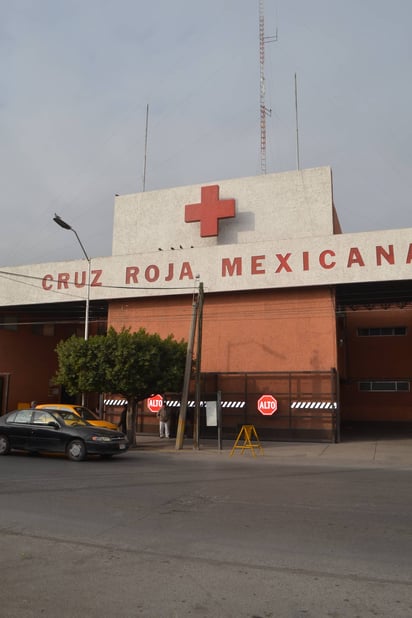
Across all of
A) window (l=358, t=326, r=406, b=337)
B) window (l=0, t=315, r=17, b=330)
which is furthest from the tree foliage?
window (l=358, t=326, r=406, b=337)

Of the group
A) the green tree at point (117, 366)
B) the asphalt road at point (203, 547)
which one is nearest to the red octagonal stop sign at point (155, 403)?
the green tree at point (117, 366)

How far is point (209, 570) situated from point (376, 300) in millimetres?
24745

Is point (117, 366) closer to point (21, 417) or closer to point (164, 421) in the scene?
point (21, 417)

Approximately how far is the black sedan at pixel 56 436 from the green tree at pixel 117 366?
3.51 meters

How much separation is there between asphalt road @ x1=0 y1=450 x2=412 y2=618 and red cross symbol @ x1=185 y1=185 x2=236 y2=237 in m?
17.4

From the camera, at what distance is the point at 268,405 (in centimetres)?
2422

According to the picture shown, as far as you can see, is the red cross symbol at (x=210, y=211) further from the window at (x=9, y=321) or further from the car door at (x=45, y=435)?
the car door at (x=45, y=435)

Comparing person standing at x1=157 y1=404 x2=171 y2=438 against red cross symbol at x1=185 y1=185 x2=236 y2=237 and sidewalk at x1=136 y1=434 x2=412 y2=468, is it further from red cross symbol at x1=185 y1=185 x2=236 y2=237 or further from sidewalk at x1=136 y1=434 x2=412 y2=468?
red cross symbol at x1=185 y1=185 x2=236 y2=237

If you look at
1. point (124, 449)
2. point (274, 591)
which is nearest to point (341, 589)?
point (274, 591)

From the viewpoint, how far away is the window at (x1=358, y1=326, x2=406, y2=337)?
1264 inches

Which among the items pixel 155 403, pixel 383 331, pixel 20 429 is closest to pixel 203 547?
pixel 20 429

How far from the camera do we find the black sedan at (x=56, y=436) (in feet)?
49.2

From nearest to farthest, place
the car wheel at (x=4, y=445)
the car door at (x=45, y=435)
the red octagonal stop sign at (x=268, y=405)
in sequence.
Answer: the car door at (x=45, y=435), the car wheel at (x=4, y=445), the red octagonal stop sign at (x=268, y=405)

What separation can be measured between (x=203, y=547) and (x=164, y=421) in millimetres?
17555
